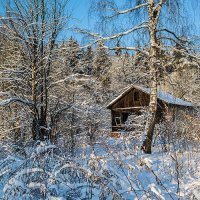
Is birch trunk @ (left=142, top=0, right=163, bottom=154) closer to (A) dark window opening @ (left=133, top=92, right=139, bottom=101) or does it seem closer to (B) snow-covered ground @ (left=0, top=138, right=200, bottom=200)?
(B) snow-covered ground @ (left=0, top=138, right=200, bottom=200)

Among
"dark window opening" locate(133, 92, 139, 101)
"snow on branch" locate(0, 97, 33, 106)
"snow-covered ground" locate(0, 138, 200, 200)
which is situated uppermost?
"snow on branch" locate(0, 97, 33, 106)

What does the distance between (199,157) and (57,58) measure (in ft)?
17.5

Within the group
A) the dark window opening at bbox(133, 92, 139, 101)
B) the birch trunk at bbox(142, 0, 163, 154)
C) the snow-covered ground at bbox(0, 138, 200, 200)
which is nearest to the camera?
the snow-covered ground at bbox(0, 138, 200, 200)

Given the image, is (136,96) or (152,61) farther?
(136,96)

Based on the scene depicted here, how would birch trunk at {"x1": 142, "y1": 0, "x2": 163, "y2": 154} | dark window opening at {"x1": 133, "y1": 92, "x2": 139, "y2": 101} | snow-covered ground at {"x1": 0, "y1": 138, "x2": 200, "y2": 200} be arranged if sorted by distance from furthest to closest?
dark window opening at {"x1": 133, "y1": 92, "x2": 139, "y2": 101}
birch trunk at {"x1": 142, "y1": 0, "x2": 163, "y2": 154}
snow-covered ground at {"x1": 0, "y1": 138, "x2": 200, "y2": 200}

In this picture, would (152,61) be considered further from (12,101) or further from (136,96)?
(136,96)

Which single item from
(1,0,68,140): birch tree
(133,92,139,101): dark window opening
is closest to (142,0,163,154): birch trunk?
(1,0,68,140): birch tree

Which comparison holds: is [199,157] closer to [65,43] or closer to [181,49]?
[181,49]

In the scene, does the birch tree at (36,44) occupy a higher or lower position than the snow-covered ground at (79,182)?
higher

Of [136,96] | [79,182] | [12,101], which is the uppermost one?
[12,101]

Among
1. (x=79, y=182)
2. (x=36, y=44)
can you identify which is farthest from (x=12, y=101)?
(x=79, y=182)

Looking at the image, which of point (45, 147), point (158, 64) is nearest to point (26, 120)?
point (158, 64)

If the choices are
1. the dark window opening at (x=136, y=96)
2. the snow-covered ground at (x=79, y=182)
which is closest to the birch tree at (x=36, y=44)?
the snow-covered ground at (x=79, y=182)

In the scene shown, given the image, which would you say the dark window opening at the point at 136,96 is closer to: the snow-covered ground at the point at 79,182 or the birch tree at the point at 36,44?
the birch tree at the point at 36,44
